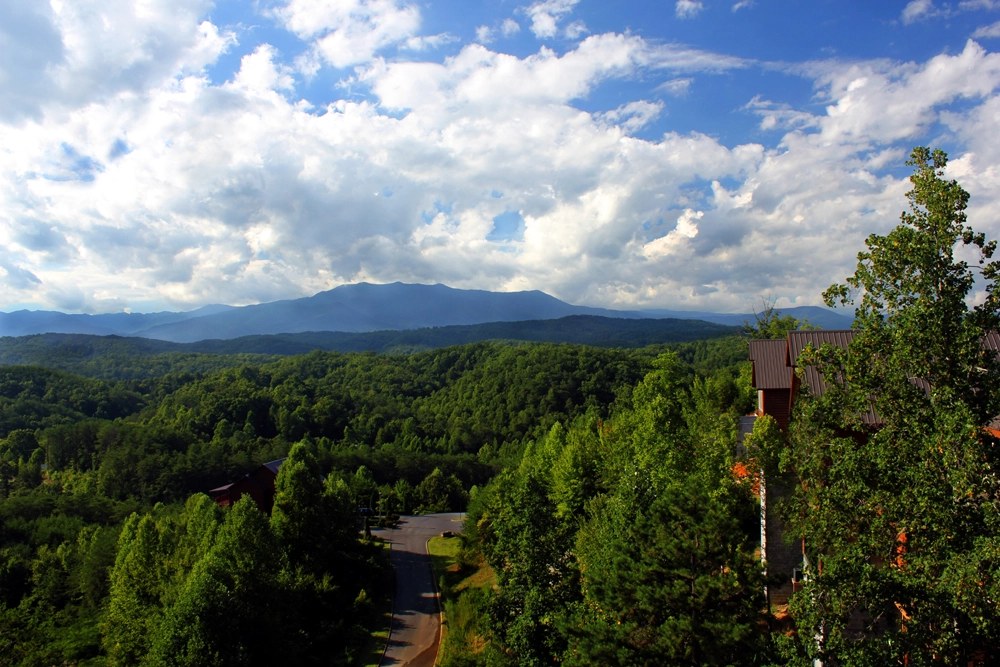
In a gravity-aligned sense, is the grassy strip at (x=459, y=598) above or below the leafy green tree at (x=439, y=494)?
above

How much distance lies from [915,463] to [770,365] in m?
11.9

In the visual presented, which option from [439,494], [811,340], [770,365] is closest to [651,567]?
[811,340]

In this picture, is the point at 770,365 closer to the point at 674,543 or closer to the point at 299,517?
the point at 674,543

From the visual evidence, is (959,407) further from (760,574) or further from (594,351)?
(594,351)

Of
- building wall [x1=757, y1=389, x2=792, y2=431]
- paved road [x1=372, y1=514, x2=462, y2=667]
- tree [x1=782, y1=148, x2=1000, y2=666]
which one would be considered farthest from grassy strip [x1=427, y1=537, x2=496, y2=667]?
tree [x1=782, y1=148, x2=1000, y2=666]

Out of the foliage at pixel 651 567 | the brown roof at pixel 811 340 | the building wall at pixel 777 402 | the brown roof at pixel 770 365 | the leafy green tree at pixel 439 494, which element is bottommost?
the leafy green tree at pixel 439 494

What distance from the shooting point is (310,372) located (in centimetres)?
16975

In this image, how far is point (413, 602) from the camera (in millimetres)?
32781

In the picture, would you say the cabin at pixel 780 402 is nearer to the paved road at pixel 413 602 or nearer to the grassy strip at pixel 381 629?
the paved road at pixel 413 602

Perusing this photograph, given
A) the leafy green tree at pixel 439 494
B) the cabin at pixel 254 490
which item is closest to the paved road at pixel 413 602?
the cabin at pixel 254 490

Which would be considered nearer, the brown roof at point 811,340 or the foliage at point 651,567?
the foliage at point 651,567

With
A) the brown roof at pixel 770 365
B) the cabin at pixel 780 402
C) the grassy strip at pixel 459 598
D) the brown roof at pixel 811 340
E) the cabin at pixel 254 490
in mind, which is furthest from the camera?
the cabin at pixel 254 490

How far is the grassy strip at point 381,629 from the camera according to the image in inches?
1009

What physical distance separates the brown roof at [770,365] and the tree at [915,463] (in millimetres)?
10293
